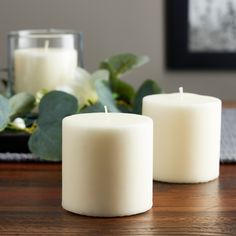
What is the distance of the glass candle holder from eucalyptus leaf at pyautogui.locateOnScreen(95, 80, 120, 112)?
20 centimetres

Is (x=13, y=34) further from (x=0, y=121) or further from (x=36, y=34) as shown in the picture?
(x=0, y=121)

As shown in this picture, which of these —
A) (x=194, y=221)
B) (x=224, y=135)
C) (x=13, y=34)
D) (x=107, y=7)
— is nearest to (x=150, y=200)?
Result: (x=194, y=221)

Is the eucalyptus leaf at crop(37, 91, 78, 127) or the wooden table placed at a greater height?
the eucalyptus leaf at crop(37, 91, 78, 127)

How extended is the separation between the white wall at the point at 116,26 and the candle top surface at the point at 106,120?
218cm

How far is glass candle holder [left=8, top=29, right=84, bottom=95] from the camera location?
1335 millimetres

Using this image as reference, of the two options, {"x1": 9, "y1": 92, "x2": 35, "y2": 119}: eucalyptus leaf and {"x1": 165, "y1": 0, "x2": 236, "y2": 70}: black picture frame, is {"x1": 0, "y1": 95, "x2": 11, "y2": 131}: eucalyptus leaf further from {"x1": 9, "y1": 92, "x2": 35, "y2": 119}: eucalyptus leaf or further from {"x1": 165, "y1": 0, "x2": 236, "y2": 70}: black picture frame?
{"x1": 165, "y1": 0, "x2": 236, "y2": 70}: black picture frame

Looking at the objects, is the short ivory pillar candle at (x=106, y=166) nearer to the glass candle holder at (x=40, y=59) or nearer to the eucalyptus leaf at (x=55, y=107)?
the eucalyptus leaf at (x=55, y=107)

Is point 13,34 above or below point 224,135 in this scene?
above

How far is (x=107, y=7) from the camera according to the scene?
2.95 meters

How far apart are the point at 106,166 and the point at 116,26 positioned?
2.25 metres

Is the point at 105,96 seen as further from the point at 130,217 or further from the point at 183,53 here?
the point at 183,53

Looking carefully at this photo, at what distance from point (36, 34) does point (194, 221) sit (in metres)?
0.70

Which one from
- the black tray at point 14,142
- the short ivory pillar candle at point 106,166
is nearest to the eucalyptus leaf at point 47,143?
the black tray at point 14,142

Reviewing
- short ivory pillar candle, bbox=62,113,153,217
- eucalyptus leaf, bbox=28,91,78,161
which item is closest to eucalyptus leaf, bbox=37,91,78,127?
eucalyptus leaf, bbox=28,91,78,161
